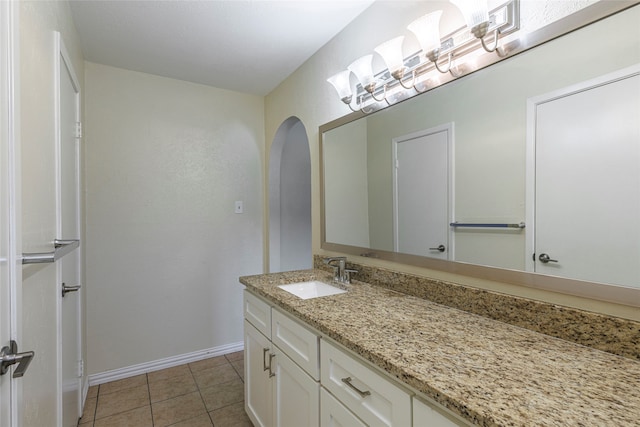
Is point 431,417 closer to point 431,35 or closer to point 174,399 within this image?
point 431,35

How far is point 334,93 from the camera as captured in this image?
6.37 ft

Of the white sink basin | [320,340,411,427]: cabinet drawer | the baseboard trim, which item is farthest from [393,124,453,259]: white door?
the baseboard trim

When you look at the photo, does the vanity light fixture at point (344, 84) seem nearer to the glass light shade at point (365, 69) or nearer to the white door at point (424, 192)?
the glass light shade at point (365, 69)

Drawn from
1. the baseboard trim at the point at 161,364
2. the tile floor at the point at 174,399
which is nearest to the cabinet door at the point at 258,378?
the tile floor at the point at 174,399

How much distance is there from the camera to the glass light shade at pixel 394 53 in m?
1.35

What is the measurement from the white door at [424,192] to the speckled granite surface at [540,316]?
15cm

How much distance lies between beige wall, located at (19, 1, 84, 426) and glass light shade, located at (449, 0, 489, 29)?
1.36 meters

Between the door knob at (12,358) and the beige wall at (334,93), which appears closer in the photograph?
the door knob at (12,358)

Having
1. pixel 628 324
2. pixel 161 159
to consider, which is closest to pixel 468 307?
pixel 628 324

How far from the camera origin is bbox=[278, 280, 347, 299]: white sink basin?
166cm

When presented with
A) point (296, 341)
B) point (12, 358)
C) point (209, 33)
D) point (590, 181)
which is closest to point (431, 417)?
point (296, 341)

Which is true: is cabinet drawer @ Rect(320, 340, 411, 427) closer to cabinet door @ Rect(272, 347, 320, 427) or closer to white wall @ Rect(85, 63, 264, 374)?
cabinet door @ Rect(272, 347, 320, 427)

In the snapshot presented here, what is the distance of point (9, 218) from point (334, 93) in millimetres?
1657

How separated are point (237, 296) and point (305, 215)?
0.99 m
